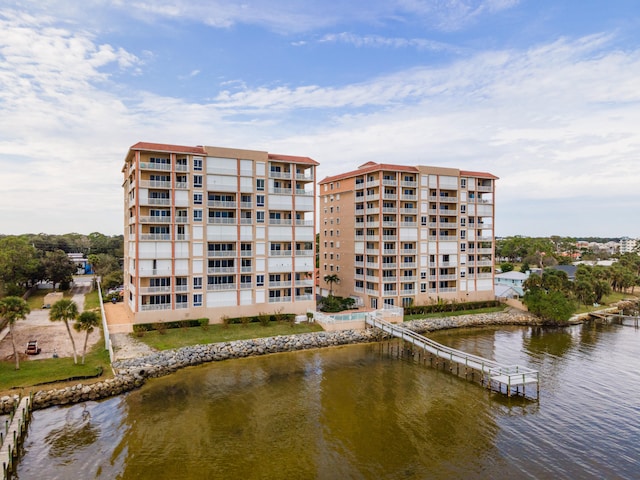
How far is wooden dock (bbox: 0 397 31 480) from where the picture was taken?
2144cm

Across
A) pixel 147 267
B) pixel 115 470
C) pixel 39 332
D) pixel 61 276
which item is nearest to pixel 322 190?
pixel 147 267

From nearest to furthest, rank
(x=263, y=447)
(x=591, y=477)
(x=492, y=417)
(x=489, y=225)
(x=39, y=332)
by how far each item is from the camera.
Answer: (x=591, y=477) → (x=263, y=447) → (x=492, y=417) → (x=39, y=332) → (x=489, y=225)

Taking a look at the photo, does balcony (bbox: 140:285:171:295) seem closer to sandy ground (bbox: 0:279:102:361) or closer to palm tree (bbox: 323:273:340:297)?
sandy ground (bbox: 0:279:102:361)

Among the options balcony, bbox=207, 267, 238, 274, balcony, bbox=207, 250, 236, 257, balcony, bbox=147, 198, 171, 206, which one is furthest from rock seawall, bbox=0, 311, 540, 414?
balcony, bbox=147, 198, 171, 206

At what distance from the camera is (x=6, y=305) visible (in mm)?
32188

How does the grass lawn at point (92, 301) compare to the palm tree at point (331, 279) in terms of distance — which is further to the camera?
the palm tree at point (331, 279)

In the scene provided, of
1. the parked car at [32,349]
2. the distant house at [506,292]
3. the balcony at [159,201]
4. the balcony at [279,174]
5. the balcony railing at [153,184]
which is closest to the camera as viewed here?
the parked car at [32,349]

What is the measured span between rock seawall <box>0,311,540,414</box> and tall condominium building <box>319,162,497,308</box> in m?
5.88

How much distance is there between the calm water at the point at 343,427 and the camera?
22000mm

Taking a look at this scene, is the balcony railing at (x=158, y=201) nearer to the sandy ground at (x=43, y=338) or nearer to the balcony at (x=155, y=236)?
the balcony at (x=155, y=236)

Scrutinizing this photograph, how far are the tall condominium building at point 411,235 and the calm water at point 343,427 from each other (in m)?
20.4

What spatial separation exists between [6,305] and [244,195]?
25.6 metres

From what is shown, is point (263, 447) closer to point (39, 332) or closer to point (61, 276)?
point (39, 332)

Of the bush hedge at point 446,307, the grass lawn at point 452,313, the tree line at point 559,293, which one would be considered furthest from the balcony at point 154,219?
the tree line at point 559,293
